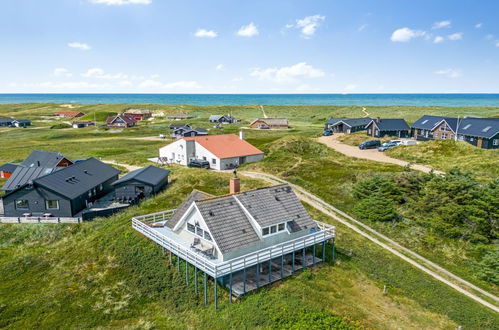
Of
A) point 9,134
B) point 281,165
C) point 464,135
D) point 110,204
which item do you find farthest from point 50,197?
point 9,134

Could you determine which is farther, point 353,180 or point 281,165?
point 281,165

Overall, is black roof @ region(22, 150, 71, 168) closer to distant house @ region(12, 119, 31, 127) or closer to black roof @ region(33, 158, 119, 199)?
black roof @ region(33, 158, 119, 199)

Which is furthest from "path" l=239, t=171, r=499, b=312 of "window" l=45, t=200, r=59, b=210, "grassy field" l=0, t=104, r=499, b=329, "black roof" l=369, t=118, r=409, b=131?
"black roof" l=369, t=118, r=409, b=131

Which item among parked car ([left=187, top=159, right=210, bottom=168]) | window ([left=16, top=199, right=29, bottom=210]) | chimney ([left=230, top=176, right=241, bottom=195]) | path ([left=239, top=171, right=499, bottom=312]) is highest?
chimney ([left=230, top=176, right=241, bottom=195])

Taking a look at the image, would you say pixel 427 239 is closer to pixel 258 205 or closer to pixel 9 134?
pixel 258 205

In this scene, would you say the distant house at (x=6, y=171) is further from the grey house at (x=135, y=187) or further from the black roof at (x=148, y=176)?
the grey house at (x=135, y=187)
